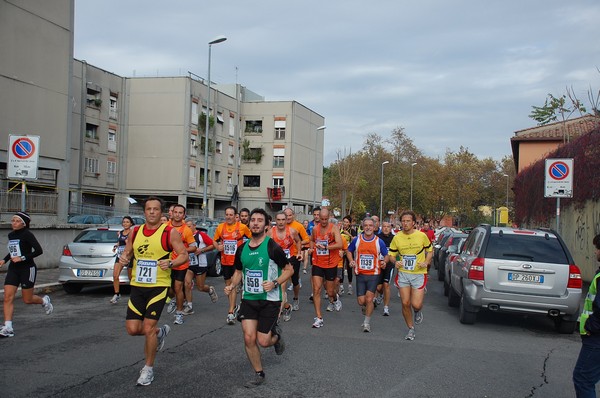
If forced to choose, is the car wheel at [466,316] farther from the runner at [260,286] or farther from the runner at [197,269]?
the runner at [260,286]

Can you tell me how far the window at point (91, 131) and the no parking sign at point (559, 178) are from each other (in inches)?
1394

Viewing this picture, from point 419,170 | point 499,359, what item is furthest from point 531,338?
point 419,170

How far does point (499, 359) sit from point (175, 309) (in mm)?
5679

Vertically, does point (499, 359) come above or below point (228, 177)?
below

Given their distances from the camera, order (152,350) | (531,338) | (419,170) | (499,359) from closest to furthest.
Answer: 1. (152,350)
2. (499,359)
3. (531,338)
4. (419,170)

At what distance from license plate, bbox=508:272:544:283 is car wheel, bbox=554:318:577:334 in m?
0.95

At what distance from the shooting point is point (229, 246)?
10.1 metres

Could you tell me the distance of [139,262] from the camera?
6.02 meters

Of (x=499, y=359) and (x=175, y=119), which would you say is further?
(x=175, y=119)

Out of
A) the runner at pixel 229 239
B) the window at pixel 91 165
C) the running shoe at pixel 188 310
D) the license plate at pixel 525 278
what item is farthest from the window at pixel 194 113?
the license plate at pixel 525 278

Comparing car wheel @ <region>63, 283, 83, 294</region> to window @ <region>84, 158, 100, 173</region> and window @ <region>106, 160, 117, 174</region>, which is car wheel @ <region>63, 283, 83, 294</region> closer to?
window @ <region>84, 158, 100, 173</region>

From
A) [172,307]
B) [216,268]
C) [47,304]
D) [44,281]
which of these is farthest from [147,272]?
[216,268]

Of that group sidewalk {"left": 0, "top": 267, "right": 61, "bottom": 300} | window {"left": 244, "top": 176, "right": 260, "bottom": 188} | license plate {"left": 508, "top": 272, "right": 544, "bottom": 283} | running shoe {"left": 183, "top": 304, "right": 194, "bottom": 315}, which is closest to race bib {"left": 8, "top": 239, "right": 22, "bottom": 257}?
running shoe {"left": 183, "top": 304, "right": 194, "bottom": 315}

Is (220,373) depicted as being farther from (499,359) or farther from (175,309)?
(175,309)
